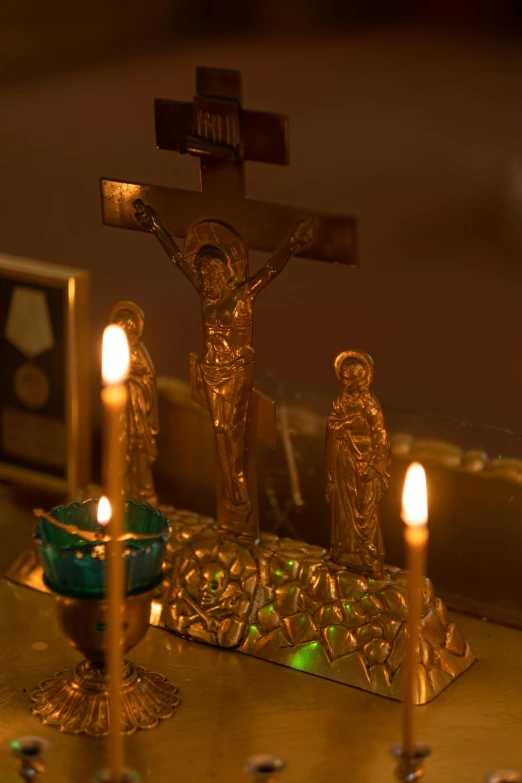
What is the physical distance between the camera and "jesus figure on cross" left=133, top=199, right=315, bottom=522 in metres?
2.10

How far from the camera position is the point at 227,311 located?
212 centimetres

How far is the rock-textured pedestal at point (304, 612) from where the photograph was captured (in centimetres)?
210

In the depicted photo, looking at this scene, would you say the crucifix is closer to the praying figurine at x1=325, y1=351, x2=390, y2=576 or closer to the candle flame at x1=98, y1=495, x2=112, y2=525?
the praying figurine at x1=325, y1=351, x2=390, y2=576

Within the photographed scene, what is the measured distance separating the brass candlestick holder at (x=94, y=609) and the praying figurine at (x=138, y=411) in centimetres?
24

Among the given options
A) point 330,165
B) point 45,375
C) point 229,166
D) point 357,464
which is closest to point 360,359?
point 357,464

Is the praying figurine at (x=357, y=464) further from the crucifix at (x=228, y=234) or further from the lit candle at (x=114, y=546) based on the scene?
the lit candle at (x=114, y=546)

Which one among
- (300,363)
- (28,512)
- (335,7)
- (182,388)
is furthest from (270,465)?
(335,7)

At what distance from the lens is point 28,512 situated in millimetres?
2621

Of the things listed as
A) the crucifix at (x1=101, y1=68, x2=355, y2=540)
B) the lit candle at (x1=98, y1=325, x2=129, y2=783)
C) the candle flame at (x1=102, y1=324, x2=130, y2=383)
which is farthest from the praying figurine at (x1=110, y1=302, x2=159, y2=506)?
the lit candle at (x1=98, y1=325, x2=129, y2=783)

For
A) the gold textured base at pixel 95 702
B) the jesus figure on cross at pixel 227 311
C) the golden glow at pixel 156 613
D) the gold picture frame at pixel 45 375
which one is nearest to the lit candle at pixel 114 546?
the gold textured base at pixel 95 702

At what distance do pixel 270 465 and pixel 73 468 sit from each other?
0.31m

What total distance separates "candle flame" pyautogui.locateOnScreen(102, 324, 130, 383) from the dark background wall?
59.0 inches

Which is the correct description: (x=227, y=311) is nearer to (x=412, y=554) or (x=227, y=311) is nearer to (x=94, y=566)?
(x=94, y=566)

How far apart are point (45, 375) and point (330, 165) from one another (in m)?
2.64
